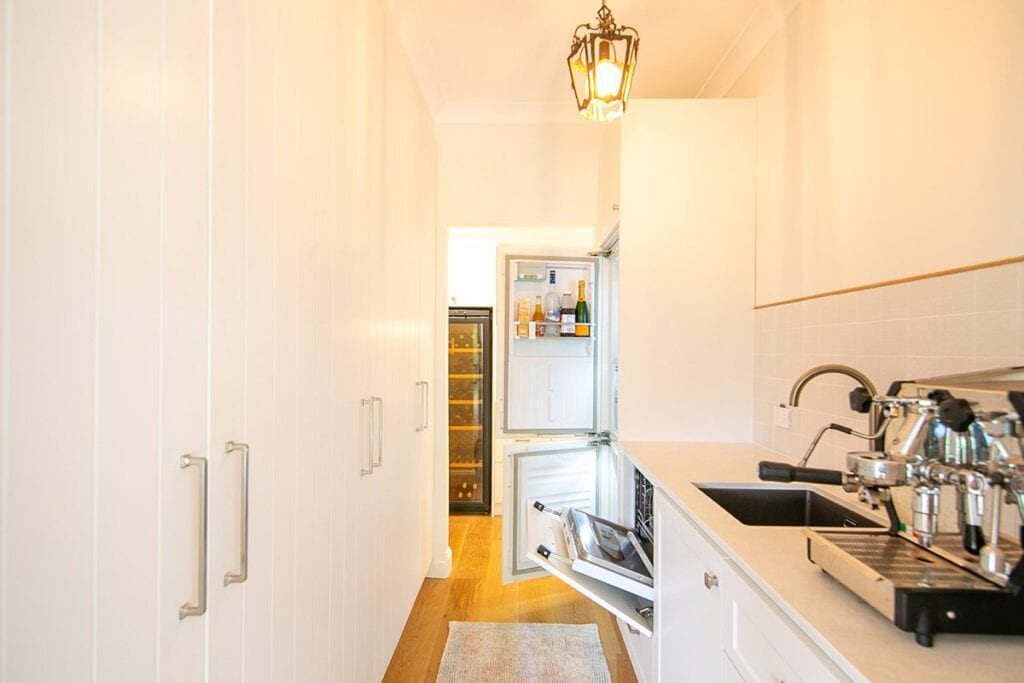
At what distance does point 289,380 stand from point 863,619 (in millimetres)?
1086

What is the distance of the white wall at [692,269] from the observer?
77.6 inches

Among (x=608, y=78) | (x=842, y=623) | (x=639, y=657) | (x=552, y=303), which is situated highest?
(x=608, y=78)

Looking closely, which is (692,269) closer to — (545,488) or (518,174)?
(518,174)

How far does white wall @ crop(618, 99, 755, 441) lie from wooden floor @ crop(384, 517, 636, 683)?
1034mm

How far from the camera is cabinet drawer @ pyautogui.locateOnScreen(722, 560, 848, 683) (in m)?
0.68

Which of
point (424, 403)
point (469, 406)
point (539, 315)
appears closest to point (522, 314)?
point (539, 315)

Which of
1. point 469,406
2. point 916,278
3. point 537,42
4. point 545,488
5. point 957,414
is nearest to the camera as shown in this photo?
point 957,414

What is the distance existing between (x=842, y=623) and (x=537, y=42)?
2295 mm

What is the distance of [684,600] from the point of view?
→ 1.25 metres

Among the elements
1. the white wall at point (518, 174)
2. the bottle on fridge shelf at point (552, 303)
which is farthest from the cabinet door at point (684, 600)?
the white wall at point (518, 174)

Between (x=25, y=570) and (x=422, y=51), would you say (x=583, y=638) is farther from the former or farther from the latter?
(x=422, y=51)

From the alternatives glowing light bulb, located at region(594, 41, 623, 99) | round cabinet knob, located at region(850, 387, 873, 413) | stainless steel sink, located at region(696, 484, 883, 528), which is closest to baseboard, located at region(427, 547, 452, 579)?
stainless steel sink, located at region(696, 484, 883, 528)

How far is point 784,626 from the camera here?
746 mm

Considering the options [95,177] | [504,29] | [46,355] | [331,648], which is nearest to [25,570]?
[46,355]
